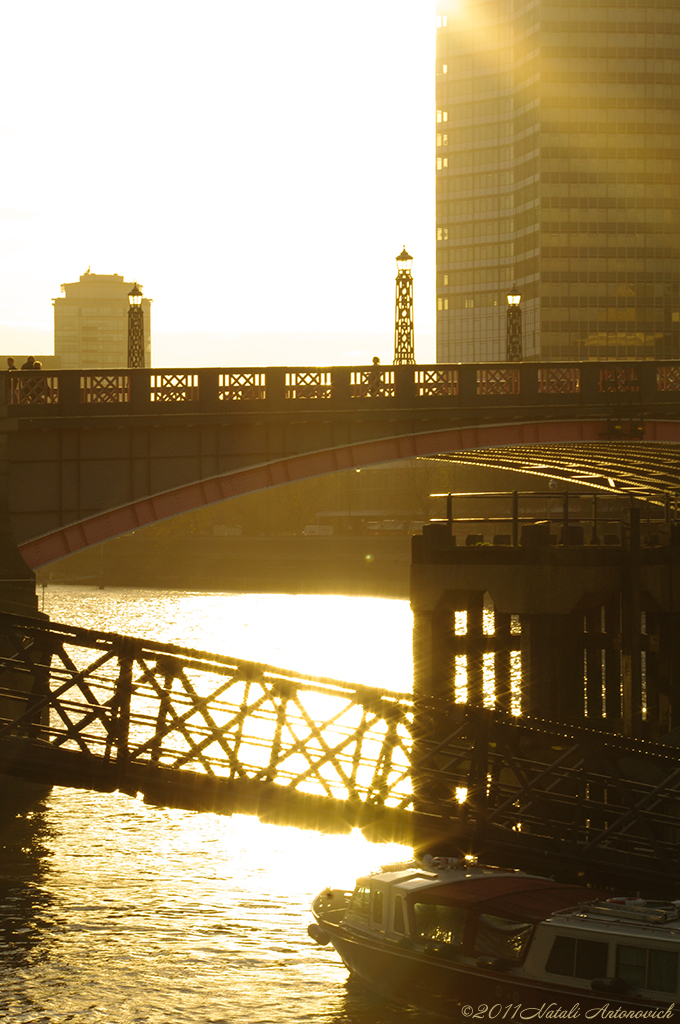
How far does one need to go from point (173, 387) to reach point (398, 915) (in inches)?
A: 723

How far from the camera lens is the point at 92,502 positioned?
1270 inches

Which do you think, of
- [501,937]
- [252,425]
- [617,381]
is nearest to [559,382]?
[617,381]

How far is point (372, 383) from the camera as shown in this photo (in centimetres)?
3425

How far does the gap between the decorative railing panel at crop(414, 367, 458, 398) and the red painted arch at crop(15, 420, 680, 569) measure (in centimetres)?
107

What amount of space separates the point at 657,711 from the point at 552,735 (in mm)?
17976

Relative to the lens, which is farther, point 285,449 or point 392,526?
point 392,526

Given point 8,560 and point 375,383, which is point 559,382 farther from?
point 8,560

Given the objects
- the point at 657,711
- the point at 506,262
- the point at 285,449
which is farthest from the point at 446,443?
the point at 506,262

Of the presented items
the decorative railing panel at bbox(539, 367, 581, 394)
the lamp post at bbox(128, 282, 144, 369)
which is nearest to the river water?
the lamp post at bbox(128, 282, 144, 369)

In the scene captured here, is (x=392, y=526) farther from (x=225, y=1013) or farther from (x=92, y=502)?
(x=225, y=1013)

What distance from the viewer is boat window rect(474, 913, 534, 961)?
16.6m

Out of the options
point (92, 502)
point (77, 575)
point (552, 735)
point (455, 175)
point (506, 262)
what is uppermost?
point (455, 175)

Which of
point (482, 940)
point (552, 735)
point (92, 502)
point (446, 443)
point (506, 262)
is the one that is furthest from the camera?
point (506, 262)

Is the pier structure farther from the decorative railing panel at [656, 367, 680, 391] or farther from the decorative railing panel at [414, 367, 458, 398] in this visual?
the decorative railing panel at [414, 367, 458, 398]
